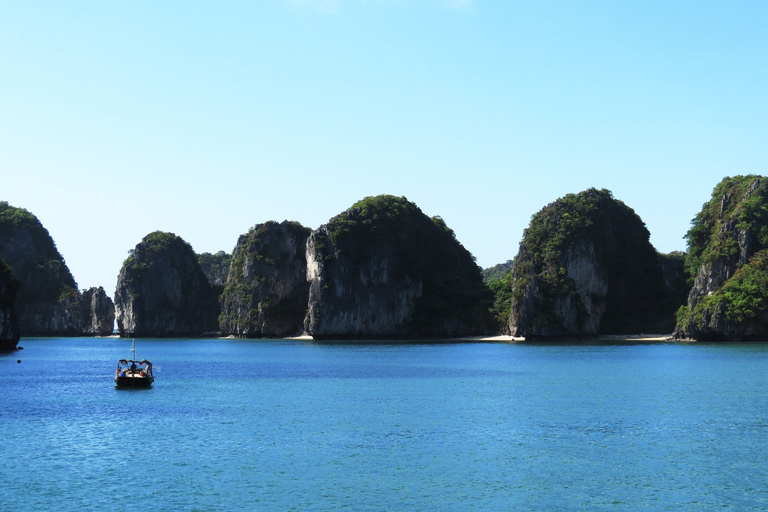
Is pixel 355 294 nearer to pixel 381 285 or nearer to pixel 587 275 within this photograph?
pixel 381 285

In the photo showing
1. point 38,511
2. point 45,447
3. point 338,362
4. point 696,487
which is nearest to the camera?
point 38,511

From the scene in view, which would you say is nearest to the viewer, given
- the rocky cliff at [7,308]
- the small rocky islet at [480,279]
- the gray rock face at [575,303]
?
the rocky cliff at [7,308]

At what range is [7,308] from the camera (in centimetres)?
10075

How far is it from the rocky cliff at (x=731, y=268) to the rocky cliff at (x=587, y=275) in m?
17.8

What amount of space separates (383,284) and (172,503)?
5490 inches

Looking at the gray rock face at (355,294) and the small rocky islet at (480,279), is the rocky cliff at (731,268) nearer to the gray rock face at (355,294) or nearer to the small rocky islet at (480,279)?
the small rocky islet at (480,279)

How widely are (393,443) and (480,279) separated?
508ft

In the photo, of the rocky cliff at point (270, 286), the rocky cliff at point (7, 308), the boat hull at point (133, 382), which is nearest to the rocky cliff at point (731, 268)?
the boat hull at point (133, 382)

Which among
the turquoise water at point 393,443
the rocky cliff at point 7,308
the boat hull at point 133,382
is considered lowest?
the turquoise water at point 393,443

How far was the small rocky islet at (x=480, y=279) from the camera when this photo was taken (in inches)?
4656

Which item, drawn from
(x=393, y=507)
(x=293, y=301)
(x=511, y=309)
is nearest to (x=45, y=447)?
(x=393, y=507)

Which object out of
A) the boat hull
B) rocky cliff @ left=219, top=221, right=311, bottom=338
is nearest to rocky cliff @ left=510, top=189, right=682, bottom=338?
rocky cliff @ left=219, top=221, right=311, bottom=338

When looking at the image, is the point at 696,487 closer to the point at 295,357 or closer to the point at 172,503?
the point at 172,503

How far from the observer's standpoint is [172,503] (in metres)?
23.6
